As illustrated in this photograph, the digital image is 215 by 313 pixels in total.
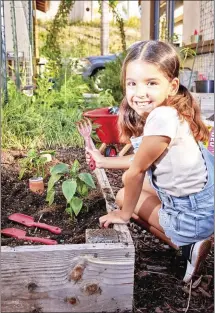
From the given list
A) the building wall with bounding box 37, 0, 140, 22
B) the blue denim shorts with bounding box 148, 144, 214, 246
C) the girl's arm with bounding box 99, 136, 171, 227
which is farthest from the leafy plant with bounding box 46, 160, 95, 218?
the building wall with bounding box 37, 0, 140, 22

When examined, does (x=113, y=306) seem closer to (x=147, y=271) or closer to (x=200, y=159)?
(x=147, y=271)

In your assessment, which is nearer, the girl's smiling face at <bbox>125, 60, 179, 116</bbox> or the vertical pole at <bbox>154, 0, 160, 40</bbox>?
the girl's smiling face at <bbox>125, 60, 179, 116</bbox>

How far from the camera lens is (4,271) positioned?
0.95 metres

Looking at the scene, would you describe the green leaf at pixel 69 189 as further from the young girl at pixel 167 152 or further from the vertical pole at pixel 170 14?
the vertical pole at pixel 170 14

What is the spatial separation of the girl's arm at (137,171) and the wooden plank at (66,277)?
17 cm

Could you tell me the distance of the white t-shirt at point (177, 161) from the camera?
1.02m

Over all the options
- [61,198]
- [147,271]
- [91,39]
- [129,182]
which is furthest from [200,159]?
[91,39]

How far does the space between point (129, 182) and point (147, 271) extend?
315 mm

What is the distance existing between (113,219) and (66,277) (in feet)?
0.74

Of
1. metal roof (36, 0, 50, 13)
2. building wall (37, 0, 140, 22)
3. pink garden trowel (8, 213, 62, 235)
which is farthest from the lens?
metal roof (36, 0, 50, 13)

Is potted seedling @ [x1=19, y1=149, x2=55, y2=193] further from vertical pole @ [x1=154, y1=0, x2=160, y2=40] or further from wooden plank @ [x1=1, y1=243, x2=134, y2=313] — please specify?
Answer: vertical pole @ [x1=154, y1=0, x2=160, y2=40]

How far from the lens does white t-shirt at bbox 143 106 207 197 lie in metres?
1.02

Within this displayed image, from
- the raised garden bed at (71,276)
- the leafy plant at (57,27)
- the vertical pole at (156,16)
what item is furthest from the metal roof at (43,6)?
the raised garden bed at (71,276)

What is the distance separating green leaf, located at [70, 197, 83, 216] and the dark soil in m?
0.05
